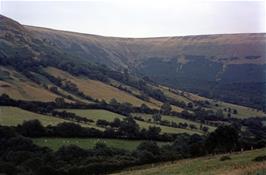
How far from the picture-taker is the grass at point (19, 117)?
11212cm

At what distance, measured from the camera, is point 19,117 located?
11738 cm

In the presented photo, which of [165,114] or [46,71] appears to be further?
[46,71]

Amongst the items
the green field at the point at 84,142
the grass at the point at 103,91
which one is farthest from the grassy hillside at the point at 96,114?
the grass at the point at 103,91

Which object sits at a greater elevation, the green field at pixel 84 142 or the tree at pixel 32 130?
the tree at pixel 32 130

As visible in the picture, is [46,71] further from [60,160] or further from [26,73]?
[60,160]

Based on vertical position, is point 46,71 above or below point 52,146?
above

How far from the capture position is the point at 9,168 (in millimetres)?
65875

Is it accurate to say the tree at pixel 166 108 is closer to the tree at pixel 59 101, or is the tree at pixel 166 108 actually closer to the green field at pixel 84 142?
the tree at pixel 59 101

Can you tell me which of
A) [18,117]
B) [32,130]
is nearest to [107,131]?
[32,130]

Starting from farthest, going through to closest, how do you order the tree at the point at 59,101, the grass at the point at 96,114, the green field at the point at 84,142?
the tree at the point at 59,101, the grass at the point at 96,114, the green field at the point at 84,142

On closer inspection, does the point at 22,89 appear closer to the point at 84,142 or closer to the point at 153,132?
the point at 153,132

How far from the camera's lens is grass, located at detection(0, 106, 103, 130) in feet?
368

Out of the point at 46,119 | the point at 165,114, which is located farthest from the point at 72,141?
the point at 165,114

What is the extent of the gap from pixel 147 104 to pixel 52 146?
82391 mm
